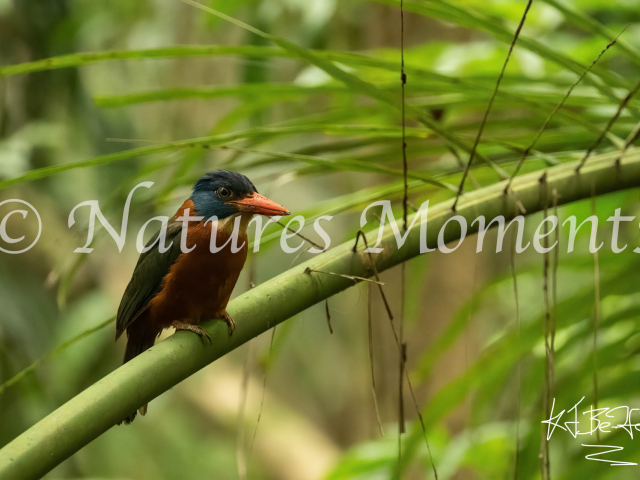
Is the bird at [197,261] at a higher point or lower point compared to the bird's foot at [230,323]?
higher

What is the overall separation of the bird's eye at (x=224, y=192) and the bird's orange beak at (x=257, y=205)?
0.02 m

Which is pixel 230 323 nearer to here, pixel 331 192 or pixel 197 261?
pixel 197 261

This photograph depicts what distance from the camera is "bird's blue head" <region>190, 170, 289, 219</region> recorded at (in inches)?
40.0

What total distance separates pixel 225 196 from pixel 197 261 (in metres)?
0.12

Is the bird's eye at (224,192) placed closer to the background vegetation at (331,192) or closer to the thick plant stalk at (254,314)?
the background vegetation at (331,192)

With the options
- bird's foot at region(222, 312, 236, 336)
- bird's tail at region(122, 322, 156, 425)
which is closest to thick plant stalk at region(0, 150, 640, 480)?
bird's foot at region(222, 312, 236, 336)

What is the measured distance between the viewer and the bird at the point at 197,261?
1.05 meters

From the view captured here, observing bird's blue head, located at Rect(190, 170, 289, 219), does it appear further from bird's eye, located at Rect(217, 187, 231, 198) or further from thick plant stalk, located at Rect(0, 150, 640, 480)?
thick plant stalk, located at Rect(0, 150, 640, 480)

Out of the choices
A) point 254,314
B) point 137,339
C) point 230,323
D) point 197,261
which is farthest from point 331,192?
point 254,314

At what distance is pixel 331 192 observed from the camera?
4.57 m

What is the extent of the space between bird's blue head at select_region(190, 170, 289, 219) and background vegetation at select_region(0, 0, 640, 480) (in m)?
0.03

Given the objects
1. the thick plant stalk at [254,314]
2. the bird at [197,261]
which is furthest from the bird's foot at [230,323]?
the bird at [197,261]

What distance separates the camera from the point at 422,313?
9.59 ft


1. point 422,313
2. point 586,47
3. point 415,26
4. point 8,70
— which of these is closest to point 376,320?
point 422,313
